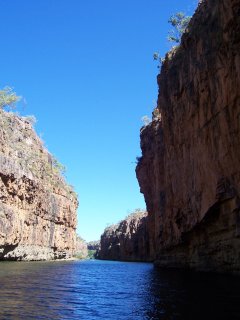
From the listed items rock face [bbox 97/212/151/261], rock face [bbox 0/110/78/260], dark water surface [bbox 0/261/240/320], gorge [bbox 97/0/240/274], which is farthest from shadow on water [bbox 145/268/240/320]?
rock face [bbox 97/212/151/261]

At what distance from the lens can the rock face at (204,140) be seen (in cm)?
2750

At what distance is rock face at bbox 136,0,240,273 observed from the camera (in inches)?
1083

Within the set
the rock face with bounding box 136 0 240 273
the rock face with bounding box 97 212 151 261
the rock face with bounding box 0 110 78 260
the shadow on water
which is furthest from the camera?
the rock face with bounding box 97 212 151 261

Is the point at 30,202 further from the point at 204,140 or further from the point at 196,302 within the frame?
the point at 196,302

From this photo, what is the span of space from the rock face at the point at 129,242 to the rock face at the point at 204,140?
199ft

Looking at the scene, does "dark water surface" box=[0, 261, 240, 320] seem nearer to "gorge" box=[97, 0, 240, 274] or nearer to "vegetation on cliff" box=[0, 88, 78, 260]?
"gorge" box=[97, 0, 240, 274]

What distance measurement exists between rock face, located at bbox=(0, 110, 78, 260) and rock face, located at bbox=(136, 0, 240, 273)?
25.7 metres

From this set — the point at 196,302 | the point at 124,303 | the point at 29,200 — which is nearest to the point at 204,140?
the point at 196,302

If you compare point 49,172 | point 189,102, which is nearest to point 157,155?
point 189,102

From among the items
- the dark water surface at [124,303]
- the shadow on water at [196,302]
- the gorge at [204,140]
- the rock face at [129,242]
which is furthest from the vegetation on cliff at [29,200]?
the shadow on water at [196,302]

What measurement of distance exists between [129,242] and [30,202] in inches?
2179

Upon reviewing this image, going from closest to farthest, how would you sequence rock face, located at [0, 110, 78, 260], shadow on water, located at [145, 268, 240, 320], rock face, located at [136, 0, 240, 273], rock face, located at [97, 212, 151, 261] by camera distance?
shadow on water, located at [145, 268, 240, 320], rock face, located at [136, 0, 240, 273], rock face, located at [0, 110, 78, 260], rock face, located at [97, 212, 151, 261]

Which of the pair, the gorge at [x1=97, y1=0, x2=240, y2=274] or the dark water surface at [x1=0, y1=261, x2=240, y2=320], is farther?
the gorge at [x1=97, y1=0, x2=240, y2=274]

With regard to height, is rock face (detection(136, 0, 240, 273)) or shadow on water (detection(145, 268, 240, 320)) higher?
rock face (detection(136, 0, 240, 273))
